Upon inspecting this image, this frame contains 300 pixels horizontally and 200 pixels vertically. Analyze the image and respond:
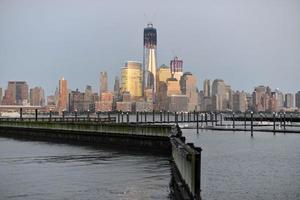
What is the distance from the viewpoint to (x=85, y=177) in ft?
117

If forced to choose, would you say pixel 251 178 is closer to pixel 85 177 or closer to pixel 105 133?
pixel 85 177

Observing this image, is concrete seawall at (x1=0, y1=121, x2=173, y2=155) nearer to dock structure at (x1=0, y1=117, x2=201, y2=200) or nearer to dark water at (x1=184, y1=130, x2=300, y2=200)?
dock structure at (x1=0, y1=117, x2=201, y2=200)

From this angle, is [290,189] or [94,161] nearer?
[290,189]

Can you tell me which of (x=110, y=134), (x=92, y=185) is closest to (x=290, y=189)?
(x=92, y=185)

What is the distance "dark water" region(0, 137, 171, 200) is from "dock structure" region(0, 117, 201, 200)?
205cm

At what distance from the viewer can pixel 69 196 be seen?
92.7 feet

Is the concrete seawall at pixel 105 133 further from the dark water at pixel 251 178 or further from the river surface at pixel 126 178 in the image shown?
the dark water at pixel 251 178

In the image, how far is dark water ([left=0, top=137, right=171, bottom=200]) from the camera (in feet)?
95.8

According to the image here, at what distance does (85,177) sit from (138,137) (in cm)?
2562

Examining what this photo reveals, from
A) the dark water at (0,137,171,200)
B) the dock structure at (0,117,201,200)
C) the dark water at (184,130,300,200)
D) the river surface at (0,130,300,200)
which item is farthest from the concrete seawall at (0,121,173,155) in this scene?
the dark water at (184,130,300,200)

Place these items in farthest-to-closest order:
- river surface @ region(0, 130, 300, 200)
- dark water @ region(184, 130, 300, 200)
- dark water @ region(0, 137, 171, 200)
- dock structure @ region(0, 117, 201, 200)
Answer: dark water @ region(184, 130, 300, 200) < river surface @ region(0, 130, 300, 200) < dark water @ region(0, 137, 171, 200) < dock structure @ region(0, 117, 201, 200)

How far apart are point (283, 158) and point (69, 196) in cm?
3786

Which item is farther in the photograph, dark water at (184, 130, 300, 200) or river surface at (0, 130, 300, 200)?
dark water at (184, 130, 300, 200)

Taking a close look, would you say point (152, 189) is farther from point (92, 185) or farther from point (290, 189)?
point (290, 189)
